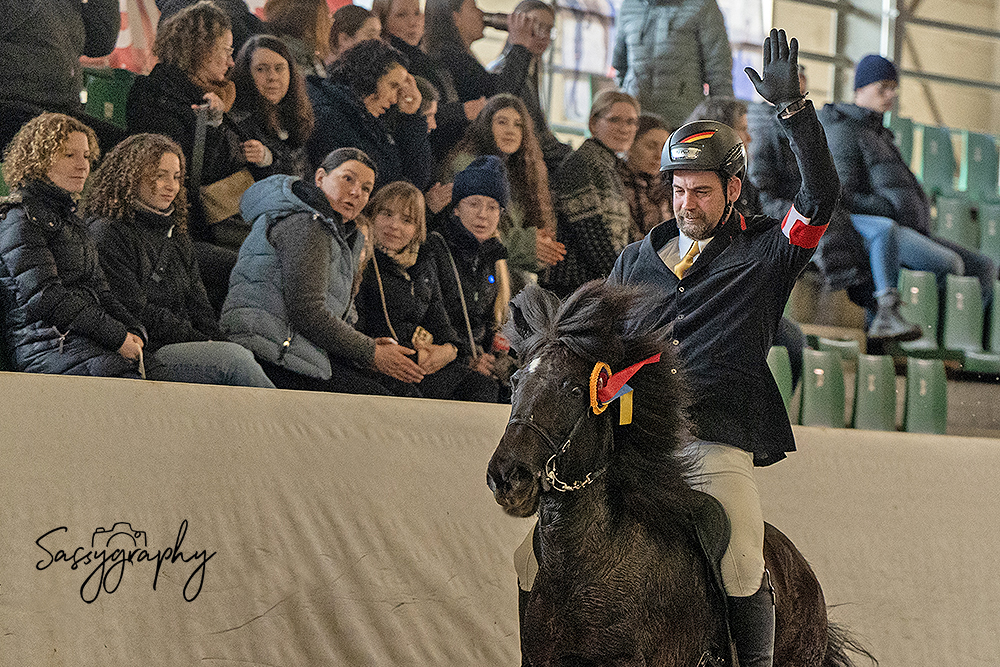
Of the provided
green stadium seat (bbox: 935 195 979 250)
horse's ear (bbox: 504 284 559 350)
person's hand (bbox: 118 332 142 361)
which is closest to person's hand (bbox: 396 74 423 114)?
person's hand (bbox: 118 332 142 361)

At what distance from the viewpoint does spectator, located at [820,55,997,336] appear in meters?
6.52

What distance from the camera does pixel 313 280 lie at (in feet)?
14.9

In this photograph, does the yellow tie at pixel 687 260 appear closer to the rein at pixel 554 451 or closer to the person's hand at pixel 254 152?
the rein at pixel 554 451

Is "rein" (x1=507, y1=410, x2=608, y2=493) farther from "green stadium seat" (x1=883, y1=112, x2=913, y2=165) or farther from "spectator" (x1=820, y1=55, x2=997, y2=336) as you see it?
"green stadium seat" (x1=883, y1=112, x2=913, y2=165)

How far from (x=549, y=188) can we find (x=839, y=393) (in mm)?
2143

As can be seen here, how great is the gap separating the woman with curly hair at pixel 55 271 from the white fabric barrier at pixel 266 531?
31 cm

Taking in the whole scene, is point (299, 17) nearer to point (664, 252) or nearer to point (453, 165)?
point (453, 165)

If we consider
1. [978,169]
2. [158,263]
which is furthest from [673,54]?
[158,263]

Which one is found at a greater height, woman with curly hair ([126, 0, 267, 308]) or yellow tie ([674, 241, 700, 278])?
woman with curly hair ([126, 0, 267, 308])

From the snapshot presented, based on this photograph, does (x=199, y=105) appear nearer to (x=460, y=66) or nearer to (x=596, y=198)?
(x=460, y=66)

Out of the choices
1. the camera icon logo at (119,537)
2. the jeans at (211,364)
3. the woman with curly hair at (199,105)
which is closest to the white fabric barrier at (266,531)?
the camera icon logo at (119,537)

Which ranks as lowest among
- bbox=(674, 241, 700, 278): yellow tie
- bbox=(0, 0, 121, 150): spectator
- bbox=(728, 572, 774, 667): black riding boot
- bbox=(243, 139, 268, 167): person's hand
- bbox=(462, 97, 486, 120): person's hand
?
bbox=(728, 572, 774, 667): black riding boot

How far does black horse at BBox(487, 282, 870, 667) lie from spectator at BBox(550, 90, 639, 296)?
2815 mm

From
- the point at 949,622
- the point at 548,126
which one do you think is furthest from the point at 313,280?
the point at 949,622
